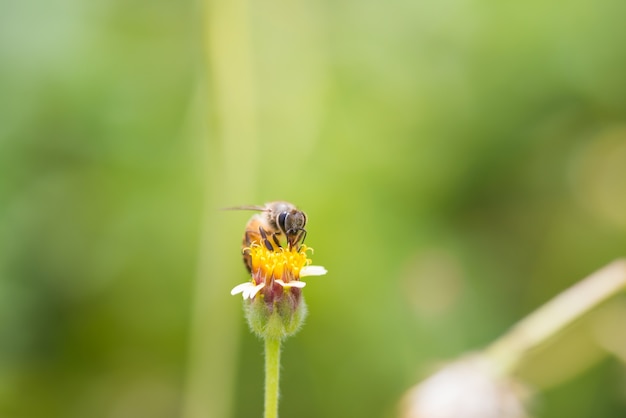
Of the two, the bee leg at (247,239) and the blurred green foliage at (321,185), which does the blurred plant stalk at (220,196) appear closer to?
the blurred green foliage at (321,185)

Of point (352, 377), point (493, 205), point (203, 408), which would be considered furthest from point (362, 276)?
point (203, 408)

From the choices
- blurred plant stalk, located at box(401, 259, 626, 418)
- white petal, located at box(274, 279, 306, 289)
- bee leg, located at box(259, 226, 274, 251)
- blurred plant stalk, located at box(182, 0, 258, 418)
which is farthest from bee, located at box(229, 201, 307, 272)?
blurred plant stalk, located at box(182, 0, 258, 418)

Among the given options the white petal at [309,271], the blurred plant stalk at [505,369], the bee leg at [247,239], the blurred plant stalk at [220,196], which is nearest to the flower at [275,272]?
the white petal at [309,271]

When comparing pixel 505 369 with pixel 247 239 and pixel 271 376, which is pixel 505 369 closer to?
pixel 247 239

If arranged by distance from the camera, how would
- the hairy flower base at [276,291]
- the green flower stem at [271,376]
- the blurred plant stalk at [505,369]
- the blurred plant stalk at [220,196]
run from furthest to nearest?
1. the blurred plant stalk at [220,196]
2. the blurred plant stalk at [505,369]
3. the hairy flower base at [276,291]
4. the green flower stem at [271,376]

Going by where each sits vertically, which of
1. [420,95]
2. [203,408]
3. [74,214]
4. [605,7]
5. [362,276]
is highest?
[605,7]

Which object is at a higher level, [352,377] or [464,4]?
[464,4]

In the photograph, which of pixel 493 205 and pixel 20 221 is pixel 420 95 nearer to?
pixel 493 205

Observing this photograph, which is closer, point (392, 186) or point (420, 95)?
point (392, 186)
